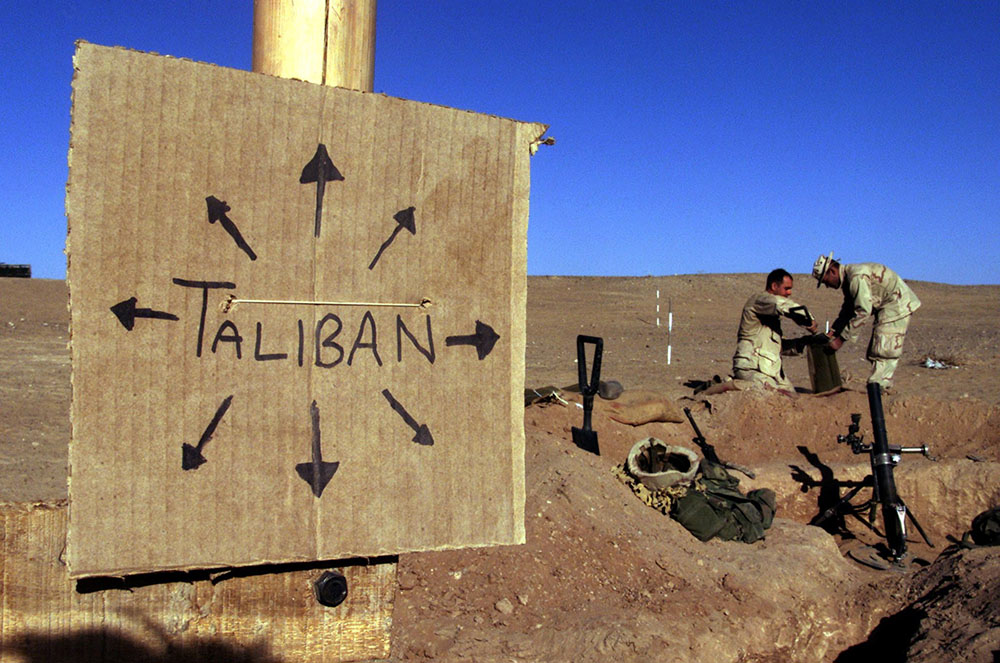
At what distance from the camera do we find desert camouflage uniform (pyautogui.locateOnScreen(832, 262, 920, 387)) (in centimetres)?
862

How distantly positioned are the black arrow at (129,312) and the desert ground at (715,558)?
6.50 feet

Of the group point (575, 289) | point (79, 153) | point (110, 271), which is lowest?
point (110, 271)

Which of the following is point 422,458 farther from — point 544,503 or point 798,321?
point 798,321

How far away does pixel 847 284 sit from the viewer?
873 cm

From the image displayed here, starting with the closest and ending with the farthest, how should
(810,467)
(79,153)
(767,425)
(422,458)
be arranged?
(79,153)
(422,458)
(810,467)
(767,425)

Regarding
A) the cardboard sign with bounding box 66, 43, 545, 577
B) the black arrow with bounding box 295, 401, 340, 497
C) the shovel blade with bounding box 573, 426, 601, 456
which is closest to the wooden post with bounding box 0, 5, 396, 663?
the cardboard sign with bounding box 66, 43, 545, 577

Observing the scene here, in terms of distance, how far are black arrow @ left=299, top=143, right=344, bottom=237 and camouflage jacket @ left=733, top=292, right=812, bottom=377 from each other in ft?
23.5

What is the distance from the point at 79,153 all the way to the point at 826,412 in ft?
25.1

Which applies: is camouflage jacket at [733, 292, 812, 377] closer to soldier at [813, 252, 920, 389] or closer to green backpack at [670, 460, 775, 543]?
soldier at [813, 252, 920, 389]

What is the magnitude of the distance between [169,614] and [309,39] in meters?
1.60

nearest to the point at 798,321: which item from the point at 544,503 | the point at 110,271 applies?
the point at 544,503

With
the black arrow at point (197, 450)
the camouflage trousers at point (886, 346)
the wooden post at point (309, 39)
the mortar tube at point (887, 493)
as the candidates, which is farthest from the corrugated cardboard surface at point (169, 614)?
the camouflage trousers at point (886, 346)

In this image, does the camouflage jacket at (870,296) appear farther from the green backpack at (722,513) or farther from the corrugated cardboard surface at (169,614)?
the corrugated cardboard surface at (169,614)

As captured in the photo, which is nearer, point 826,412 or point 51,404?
point 826,412
